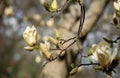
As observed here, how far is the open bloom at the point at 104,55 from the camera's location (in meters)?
1.15

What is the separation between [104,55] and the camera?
45.3 inches

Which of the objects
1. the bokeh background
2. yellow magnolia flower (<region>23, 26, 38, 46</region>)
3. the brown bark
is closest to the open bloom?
yellow magnolia flower (<region>23, 26, 38, 46</region>)

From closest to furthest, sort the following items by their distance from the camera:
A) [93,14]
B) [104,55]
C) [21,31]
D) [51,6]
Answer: [104,55], [51,6], [93,14], [21,31]

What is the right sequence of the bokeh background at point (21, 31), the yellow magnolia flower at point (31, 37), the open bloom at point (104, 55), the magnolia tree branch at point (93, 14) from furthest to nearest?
the bokeh background at point (21, 31) → the magnolia tree branch at point (93, 14) → the yellow magnolia flower at point (31, 37) → the open bloom at point (104, 55)

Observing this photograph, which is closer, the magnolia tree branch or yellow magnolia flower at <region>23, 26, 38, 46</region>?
yellow magnolia flower at <region>23, 26, 38, 46</region>

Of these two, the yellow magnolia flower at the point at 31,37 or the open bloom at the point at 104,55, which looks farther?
the yellow magnolia flower at the point at 31,37

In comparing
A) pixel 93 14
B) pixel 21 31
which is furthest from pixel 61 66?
pixel 21 31

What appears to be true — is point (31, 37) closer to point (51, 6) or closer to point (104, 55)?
point (51, 6)

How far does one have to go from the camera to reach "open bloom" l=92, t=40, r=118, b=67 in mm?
1146

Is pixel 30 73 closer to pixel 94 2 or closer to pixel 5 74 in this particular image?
pixel 5 74

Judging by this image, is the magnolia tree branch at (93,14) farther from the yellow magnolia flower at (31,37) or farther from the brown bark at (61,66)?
the yellow magnolia flower at (31,37)

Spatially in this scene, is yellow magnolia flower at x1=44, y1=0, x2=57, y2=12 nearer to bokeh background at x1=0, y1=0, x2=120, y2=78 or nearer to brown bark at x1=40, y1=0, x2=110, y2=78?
brown bark at x1=40, y1=0, x2=110, y2=78

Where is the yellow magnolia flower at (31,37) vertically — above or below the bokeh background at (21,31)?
above

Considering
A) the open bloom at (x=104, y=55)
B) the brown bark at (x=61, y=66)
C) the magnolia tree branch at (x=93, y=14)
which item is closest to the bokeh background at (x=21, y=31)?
the magnolia tree branch at (x=93, y=14)
